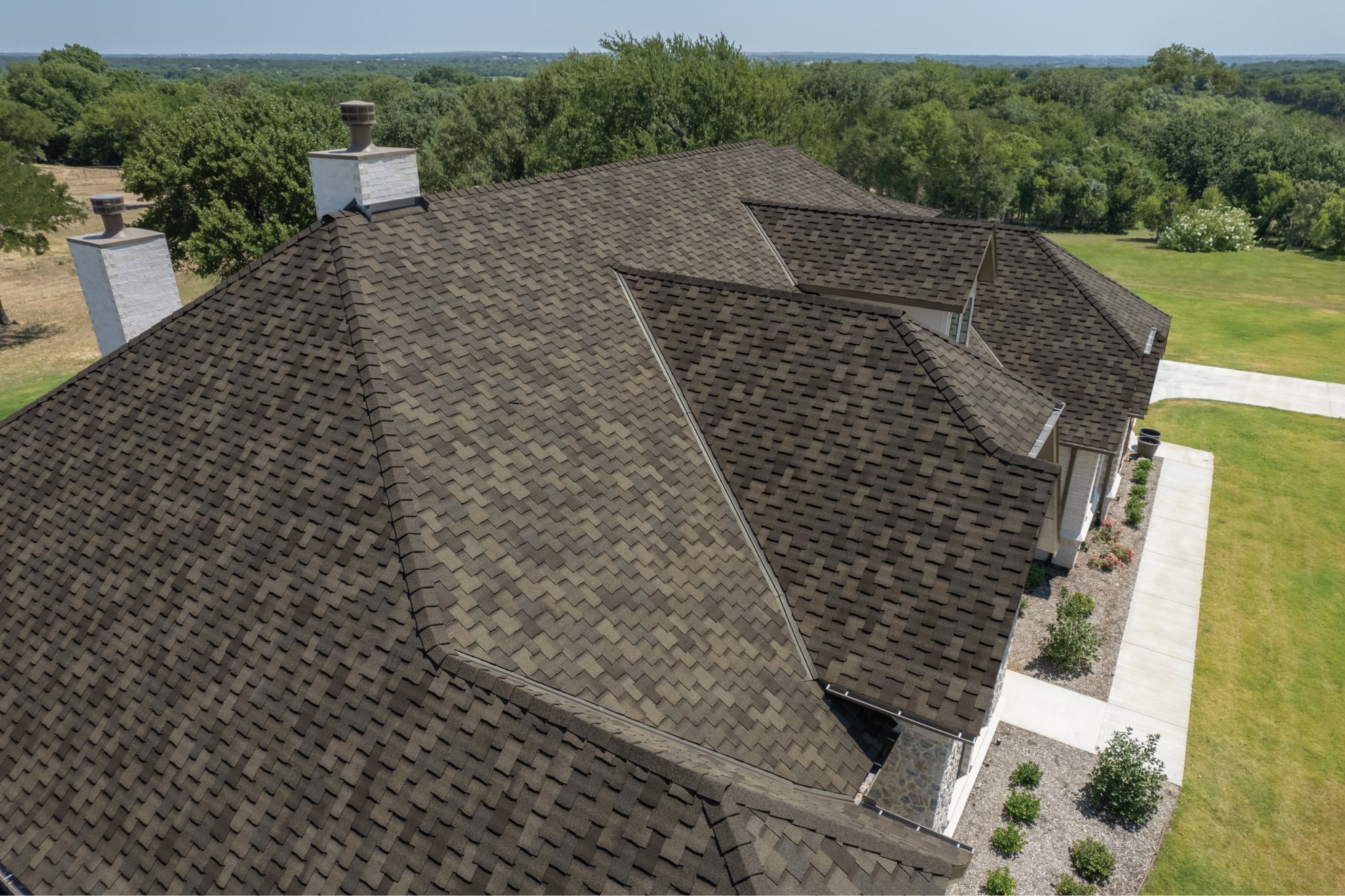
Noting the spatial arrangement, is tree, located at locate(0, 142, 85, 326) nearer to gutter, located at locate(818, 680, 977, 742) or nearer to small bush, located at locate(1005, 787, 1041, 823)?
gutter, located at locate(818, 680, 977, 742)

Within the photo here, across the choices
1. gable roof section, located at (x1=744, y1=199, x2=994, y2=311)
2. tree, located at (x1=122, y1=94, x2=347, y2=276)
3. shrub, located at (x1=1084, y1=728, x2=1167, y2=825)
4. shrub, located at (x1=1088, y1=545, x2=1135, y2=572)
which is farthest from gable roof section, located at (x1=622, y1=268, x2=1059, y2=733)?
tree, located at (x1=122, y1=94, x2=347, y2=276)

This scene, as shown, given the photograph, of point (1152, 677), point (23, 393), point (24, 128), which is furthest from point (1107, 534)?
point (24, 128)

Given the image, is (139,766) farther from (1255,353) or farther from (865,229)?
(1255,353)

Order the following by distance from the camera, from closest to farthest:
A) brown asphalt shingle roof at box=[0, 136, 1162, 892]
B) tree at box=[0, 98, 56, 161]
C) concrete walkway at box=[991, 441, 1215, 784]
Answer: brown asphalt shingle roof at box=[0, 136, 1162, 892] < concrete walkway at box=[991, 441, 1215, 784] < tree at box=[0, 98, 56, 161]

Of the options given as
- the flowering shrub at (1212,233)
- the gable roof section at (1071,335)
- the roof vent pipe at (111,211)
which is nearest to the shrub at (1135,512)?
the gable roof section at (1071,335)

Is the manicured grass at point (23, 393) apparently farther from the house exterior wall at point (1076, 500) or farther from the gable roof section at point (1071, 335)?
A: the house exterior wall at point (1076, 500)

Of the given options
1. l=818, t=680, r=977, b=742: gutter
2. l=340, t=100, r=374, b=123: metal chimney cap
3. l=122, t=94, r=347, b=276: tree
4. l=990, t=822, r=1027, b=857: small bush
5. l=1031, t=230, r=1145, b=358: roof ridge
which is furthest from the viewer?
l=122, t=94, r=347, b=276: tree

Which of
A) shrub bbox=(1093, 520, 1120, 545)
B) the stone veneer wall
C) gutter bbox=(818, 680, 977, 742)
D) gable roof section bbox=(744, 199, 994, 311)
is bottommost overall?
shrub bbox=(1093, 520, 1120, 545)
